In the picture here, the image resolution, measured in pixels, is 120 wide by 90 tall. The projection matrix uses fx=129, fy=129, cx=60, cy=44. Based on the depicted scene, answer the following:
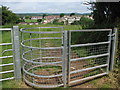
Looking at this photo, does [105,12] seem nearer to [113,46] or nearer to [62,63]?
[113,46]

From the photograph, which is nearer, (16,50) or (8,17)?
(16,50)

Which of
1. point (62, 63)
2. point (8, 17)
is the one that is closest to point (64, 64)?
point (62, 63)

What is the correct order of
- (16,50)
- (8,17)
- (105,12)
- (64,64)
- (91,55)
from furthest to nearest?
(8,17) < (105,12) < (91,55) < (16,50) < (64,64)

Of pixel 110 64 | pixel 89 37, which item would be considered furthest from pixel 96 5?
pixel 110 64

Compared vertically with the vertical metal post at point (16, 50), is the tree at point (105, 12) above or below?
above

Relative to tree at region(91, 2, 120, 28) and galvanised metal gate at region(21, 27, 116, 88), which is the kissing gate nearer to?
galvanised metal gate at region(21, 27, 116, 88)

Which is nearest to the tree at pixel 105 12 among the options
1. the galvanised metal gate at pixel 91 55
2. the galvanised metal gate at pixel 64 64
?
the galvanised metal gate at pixel 91 55

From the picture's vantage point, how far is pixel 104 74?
383cm

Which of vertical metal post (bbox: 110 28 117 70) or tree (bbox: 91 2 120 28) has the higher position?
tree (bbox: 91 2 120 28)

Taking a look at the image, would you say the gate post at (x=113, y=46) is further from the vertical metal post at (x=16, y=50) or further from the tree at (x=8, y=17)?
the tree at (x=8, y=17)

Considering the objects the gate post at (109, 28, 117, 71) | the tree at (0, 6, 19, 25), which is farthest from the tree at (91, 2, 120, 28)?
the tree at (0, 6, 19, 25)

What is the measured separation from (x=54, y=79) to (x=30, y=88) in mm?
710

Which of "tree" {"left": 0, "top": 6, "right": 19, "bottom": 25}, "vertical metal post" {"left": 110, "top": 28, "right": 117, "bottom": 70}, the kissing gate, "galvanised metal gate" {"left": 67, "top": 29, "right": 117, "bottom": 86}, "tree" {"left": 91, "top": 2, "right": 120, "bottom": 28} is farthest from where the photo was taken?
"tree" {"left": 0, "top": 6, "right": 19, "bottom": 25}

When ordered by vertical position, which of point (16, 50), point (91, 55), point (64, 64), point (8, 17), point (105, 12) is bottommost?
point (91, 55)
